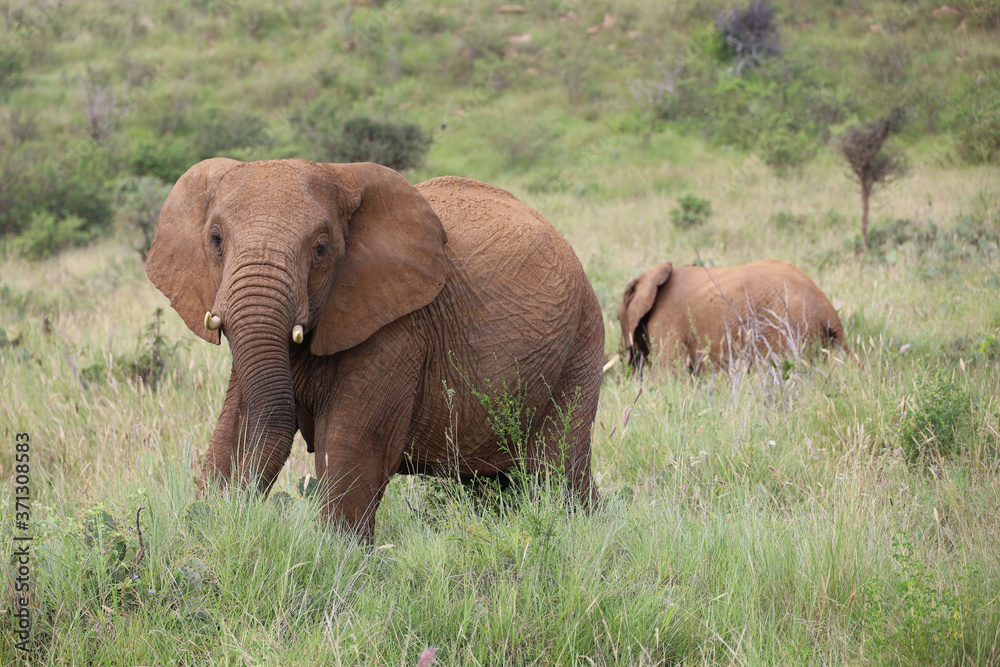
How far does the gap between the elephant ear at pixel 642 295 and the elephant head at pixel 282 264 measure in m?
4.24

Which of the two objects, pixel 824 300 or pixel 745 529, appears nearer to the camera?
pixel 745 529

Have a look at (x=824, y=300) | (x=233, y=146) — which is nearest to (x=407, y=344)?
(x=824, y=300)

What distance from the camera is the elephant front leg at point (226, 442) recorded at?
3.21 meters

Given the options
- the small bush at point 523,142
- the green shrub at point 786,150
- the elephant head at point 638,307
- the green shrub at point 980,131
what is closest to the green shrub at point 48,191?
the small bush at point 523,142

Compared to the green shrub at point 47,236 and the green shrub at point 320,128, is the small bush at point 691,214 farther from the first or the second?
the green shrub at point 47,236

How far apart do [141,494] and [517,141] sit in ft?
60.3

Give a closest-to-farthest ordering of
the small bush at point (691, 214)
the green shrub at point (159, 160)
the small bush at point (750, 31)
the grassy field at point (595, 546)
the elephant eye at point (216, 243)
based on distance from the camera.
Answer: the grassy field at point (595, 546) < the elephant eye at point (216, 243) < the small bush at point (691, 214) < the green shrub at point (159, 160) < the small bush at point (750, 31)

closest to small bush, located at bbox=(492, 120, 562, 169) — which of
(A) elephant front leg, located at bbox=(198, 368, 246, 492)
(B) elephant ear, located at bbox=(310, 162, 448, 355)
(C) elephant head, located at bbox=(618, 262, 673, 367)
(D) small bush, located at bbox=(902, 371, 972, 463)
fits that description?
(C) elephant head, located at bbox=(618, 262, 673, 367)

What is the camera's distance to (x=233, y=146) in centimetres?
2123

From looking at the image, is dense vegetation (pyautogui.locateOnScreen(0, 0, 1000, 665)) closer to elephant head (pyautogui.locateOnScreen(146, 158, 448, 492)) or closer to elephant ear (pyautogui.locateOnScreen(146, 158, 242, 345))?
elephant head (pyautogui.locateOnScreen(146, 158, 448, 492))

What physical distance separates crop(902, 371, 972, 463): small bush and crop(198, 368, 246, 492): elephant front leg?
3.39m

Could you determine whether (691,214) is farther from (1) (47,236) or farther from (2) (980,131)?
(1) (47,236)

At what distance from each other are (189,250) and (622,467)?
2.61 m

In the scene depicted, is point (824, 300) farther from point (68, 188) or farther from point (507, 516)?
point (68, 188)
